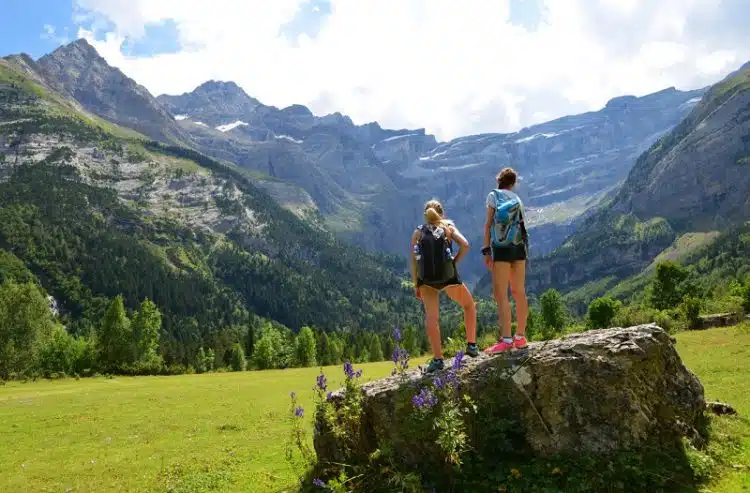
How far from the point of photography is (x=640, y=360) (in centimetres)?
1062

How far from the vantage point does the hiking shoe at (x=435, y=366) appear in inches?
464

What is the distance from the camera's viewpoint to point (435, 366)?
39.1 ft

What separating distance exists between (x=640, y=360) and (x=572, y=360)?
1.50 m

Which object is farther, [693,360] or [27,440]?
[693,360]

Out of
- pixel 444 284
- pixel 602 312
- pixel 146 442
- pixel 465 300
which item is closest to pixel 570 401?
pixel 465 300

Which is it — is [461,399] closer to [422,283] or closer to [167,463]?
[422,283]

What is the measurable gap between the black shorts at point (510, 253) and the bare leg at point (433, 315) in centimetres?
171

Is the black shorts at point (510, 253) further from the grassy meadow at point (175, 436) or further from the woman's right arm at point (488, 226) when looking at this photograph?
the grassy meadow at point (175, 436)

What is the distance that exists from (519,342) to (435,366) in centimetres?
204

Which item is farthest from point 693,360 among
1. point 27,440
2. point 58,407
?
point 58,407

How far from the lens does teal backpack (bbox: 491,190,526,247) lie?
39.2 ft

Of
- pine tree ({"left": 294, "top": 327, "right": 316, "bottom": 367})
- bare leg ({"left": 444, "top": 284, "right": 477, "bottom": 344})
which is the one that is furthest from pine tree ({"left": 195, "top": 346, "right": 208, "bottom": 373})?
bare leg ({"left": 444, "top": 284, "right": 477, "bottom": 344})

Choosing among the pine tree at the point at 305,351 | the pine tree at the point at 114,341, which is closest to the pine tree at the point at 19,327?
the pine tree at the point at 114,341

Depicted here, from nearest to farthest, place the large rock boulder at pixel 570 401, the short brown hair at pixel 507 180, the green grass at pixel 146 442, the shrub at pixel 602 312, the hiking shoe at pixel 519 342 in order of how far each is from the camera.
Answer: the large rock boulder at pixel 570 401
the hiking shoe at pixel 519 342
the short brown hair at pixel 507 180
the green grass at pixel 146 442
the shrub at pixel 602 312
